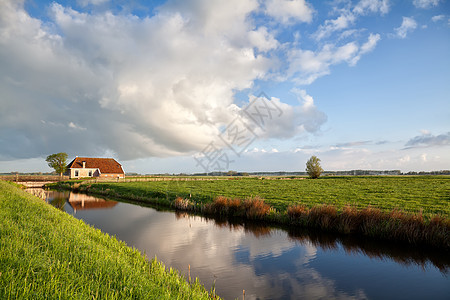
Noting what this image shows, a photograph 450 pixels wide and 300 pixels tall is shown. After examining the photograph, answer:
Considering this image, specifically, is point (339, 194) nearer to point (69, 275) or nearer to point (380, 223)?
point (380, 223)

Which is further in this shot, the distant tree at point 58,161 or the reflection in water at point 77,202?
the distant tree at point 58,161

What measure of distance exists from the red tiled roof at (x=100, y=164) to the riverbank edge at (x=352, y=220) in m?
54.7

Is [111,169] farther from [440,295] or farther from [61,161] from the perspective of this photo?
[440,295]

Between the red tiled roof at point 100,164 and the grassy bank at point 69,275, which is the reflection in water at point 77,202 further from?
the red tiled roof at point 100,164

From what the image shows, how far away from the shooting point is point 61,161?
68000 mm

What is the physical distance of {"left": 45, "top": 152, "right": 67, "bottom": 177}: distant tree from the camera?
6662 cm

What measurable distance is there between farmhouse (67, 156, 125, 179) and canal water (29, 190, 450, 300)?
56.7 m

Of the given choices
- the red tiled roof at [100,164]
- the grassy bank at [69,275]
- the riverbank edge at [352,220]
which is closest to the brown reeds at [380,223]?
the riverbank edge at [352,220]

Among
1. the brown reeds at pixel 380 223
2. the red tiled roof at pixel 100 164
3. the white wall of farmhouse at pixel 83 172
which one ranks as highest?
the red tiled roof at pixel 100 164

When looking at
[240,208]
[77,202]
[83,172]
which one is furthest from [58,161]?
[240,208]

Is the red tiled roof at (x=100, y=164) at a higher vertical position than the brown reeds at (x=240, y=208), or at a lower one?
higher

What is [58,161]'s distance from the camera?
2653 inches

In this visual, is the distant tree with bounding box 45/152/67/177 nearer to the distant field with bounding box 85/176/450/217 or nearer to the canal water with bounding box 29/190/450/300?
the distant field with bounding box 85/176/450/217

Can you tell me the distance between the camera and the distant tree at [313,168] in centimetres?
8912
